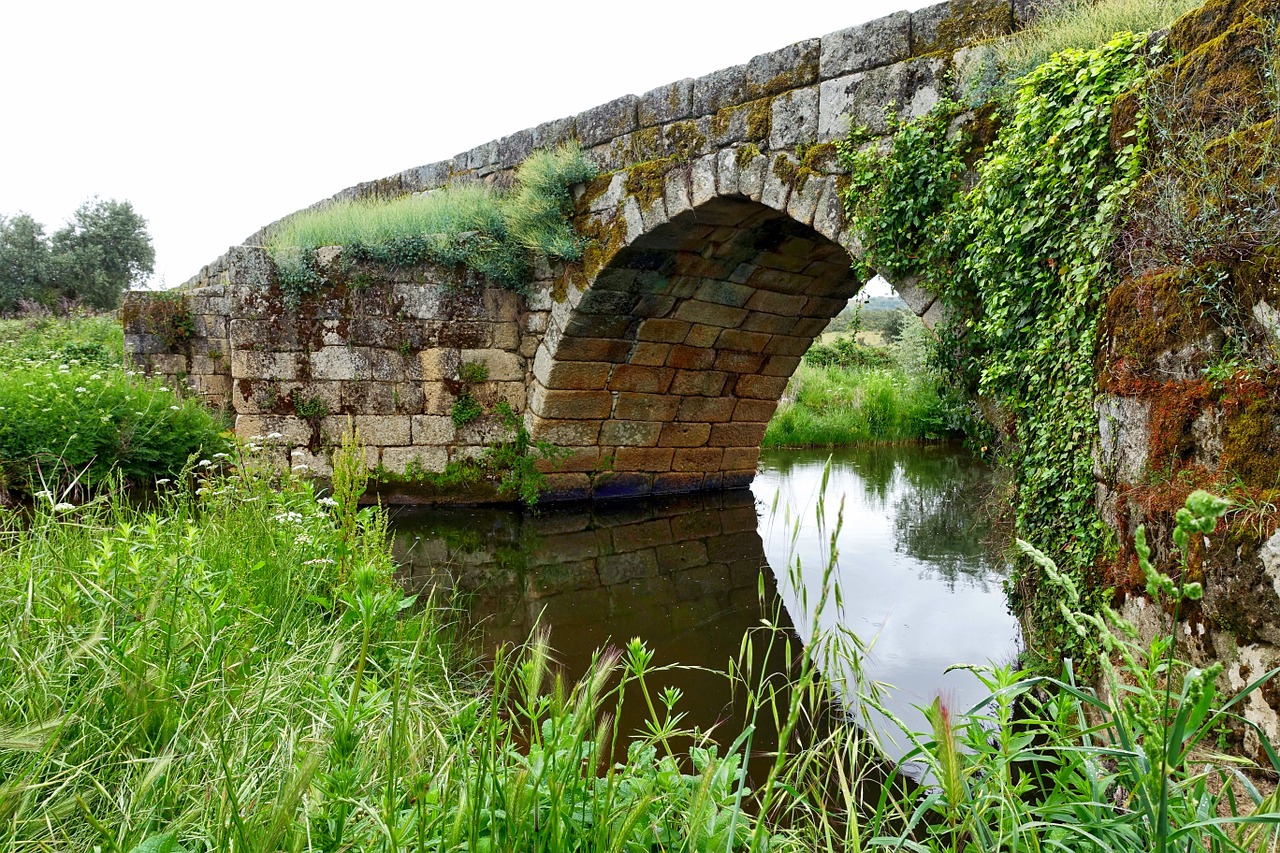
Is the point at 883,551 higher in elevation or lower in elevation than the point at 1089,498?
lower

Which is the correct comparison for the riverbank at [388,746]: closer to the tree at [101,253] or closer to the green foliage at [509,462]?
the green foliage at [509,462]

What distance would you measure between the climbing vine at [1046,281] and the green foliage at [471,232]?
3162 mm

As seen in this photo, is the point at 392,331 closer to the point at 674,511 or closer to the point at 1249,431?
the point at 674,511

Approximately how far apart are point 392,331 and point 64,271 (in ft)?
55.3

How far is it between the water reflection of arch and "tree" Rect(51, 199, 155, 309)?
17046 millimetres

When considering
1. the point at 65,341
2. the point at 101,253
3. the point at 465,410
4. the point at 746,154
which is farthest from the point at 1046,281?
the point at 101,253

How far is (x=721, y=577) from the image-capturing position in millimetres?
5125

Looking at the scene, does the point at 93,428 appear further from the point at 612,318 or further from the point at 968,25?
the point at 968,25

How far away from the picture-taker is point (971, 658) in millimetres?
3666

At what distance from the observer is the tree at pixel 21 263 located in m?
18.0

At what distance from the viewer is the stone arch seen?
5844 mm

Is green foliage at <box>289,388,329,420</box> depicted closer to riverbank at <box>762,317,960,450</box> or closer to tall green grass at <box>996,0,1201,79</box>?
tall green grass at <box>996,0,1201,79</box>

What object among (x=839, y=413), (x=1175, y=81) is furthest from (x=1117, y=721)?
(x=839, y=413)

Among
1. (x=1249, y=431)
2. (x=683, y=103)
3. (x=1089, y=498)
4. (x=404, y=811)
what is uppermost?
(x=683, y=103)
